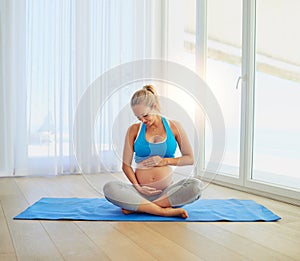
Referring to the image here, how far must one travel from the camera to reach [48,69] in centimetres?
326

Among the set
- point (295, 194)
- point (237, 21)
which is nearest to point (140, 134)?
point (295, 194)

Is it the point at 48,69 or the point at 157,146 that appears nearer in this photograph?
the point at 157,146

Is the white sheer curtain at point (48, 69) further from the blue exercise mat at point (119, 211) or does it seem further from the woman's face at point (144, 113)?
the woman's face at point (144, 113)

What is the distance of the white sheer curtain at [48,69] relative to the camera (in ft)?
10.3

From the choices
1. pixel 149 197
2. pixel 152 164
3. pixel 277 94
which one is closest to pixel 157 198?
Answer: pixel 149 197

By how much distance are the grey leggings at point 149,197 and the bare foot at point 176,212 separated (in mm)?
53

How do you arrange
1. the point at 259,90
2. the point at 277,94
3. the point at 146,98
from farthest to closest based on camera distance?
the point at 259,90, the point at 277,94, the point at 146,98

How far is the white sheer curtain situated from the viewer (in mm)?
3152

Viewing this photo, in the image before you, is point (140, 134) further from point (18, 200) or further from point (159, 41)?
point (159, 41)

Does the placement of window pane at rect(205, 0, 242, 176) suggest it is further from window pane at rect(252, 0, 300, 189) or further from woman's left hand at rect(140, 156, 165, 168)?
woman's left hand at rect(140, 156, 165, 168)

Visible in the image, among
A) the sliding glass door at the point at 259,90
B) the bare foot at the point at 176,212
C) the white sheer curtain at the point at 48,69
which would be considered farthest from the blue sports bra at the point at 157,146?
the white sheer curtain at the point at 48,69

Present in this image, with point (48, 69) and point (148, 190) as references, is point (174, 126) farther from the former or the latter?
point (48, 69)

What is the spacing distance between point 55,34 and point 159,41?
94 cm

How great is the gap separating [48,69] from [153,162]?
1715 mm
